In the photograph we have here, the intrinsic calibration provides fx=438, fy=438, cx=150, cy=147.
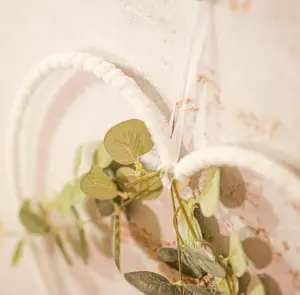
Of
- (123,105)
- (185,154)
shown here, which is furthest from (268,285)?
(123,105)

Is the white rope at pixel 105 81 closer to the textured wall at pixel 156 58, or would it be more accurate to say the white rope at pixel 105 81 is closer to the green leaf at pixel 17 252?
the textured wall at pixel 156 58

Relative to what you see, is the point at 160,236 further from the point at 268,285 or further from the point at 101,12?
the point at 101,12

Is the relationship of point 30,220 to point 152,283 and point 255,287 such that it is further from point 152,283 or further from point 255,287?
point 255,287

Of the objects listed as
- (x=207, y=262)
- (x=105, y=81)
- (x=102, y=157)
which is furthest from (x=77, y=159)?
(x=207, y=262)

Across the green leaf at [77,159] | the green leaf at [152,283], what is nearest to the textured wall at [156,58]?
the green leaf at [77,159]

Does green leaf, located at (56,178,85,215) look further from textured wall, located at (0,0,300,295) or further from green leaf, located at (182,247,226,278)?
green leaf, located at (182,247,226,278)

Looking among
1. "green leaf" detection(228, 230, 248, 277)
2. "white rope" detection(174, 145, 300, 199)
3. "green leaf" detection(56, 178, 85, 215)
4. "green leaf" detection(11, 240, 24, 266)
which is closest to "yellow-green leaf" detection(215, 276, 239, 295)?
"green leaf" detection(228, 230, 248, 277)
